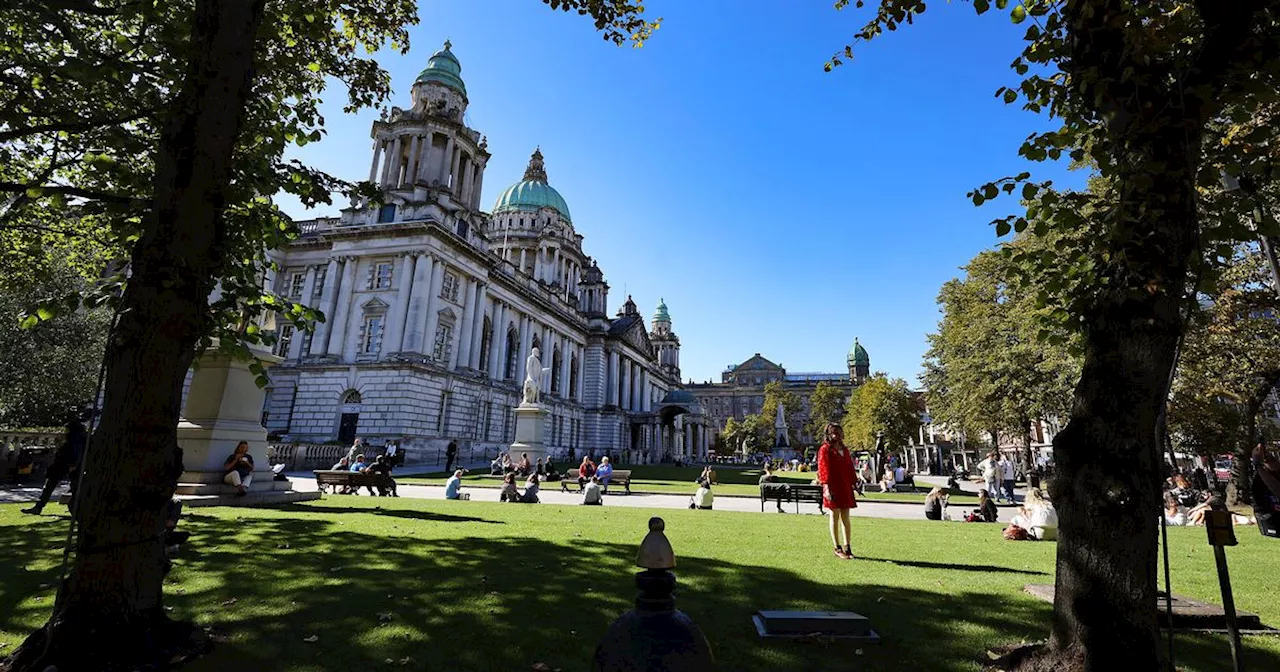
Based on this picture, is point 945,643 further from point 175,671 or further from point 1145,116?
point 175,671

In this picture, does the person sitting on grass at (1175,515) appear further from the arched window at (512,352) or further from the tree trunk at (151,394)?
the arched window at (512,352)

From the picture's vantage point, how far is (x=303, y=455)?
26.4 meters

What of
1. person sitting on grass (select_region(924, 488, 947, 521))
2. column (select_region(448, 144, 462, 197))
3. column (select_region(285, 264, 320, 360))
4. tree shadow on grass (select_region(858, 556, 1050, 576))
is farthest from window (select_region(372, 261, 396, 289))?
tree shadow on grass (select_region(858, 556, 1050, 576))

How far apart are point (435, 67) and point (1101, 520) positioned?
4783cm

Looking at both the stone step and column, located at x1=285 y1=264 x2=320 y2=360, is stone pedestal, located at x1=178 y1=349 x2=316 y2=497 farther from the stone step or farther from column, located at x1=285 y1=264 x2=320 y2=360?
column, located at x1=285 y1=264 x2=320 y2=360

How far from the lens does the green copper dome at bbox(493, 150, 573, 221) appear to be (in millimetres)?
71562

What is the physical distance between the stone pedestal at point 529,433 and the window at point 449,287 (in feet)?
47.6

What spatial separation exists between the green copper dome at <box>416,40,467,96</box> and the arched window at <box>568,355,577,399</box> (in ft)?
86.1

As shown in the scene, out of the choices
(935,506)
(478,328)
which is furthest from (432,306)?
(935,506)

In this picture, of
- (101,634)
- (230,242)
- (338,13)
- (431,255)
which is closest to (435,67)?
(431,255)

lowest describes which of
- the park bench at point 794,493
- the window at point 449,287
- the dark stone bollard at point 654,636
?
the park bench at point 794,493

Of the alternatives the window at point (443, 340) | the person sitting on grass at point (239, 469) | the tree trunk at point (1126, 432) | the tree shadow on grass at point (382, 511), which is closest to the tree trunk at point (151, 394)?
the tree trunk at point (1126, 432)

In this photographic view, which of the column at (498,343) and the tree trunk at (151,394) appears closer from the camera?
the tree trunk at (151,394)

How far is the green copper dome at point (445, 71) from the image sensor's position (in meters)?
41.7
